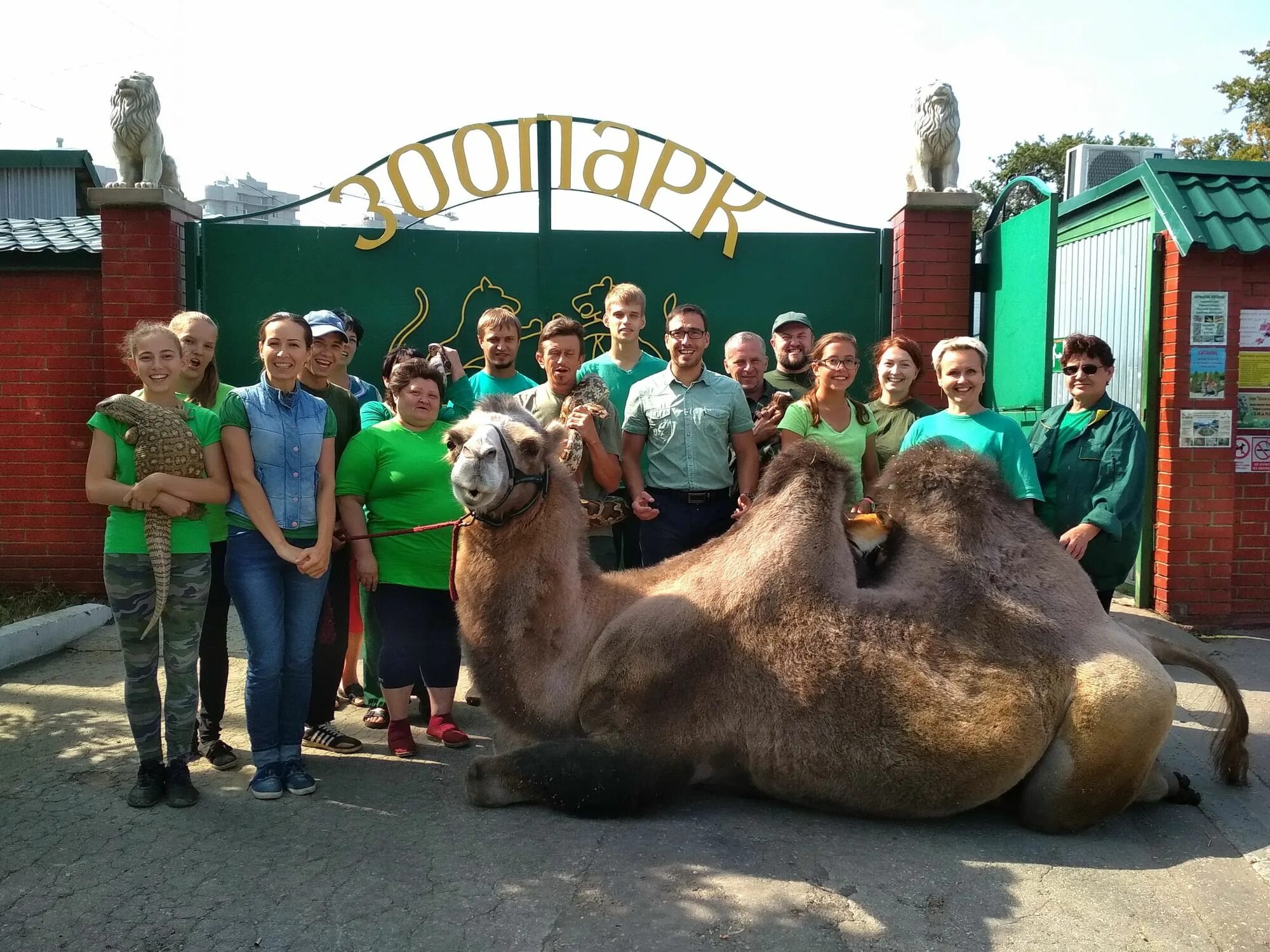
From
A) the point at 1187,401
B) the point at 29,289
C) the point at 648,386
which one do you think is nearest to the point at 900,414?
the point at 648,386

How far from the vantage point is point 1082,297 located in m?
9.53

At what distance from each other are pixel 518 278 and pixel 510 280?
65 mm

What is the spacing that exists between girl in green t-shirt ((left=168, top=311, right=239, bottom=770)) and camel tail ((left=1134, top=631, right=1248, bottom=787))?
14.1 feet

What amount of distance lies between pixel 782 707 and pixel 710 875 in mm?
751

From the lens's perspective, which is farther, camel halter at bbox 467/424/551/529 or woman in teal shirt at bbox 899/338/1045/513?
woman in teal shirt at bbox 899/338/1045/513

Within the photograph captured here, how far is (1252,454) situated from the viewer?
25.4 feet

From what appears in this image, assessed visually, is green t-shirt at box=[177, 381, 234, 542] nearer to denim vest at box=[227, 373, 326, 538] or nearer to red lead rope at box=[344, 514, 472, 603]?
denim vest at box=[227, 373, 326, 538]

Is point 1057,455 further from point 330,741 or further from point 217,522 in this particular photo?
point 217,522

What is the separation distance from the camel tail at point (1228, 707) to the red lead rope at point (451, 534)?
3.09m

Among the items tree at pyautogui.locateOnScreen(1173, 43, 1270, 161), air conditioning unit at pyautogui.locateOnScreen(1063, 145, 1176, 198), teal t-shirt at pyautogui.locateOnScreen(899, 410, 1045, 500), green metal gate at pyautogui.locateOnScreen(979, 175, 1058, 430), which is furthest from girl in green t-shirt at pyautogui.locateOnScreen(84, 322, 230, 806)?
tree at pyautogui.locateOnScreen(1173, 43, 1270, 161)

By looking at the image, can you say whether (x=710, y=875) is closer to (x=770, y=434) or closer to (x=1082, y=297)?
(x=770, y=434)

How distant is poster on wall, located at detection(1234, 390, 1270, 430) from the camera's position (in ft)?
25.3

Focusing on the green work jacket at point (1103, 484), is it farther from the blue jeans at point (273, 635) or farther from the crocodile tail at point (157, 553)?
the crocodile tail at point (157, 553)

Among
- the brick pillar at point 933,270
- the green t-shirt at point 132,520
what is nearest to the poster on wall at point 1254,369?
the brick pillar at point 933,270
